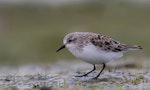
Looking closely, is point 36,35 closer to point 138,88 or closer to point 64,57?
point 64,57

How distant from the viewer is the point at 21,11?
3719 centimetres

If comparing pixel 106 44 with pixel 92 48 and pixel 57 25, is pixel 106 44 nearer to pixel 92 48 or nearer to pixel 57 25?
pixel 92 48

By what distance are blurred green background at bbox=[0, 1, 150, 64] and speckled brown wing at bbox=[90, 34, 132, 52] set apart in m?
10.4

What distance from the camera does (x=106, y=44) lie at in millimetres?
13062

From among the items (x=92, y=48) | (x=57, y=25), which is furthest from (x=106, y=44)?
(x=57, y=25)

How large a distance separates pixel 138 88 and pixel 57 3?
94.0 ft

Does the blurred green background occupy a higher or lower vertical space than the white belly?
higher

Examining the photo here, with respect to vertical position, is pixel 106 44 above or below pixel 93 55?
above

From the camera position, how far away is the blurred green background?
84.5 feet

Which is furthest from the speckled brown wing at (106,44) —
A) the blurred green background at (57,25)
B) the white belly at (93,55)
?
the blurred green background at (57,25)

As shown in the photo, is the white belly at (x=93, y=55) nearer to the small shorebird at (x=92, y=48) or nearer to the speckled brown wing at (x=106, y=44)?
the small shorebird at (x=92, y=48)

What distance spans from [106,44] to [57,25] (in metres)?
19.4

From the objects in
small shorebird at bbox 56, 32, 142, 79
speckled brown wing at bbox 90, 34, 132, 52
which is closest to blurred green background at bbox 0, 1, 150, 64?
speckled brown wing at bbox 90, 34, 132, 52

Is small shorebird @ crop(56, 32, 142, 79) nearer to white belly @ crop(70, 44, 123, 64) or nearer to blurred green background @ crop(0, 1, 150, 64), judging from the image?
white belly @ crop(70, 44, 123, 64)
